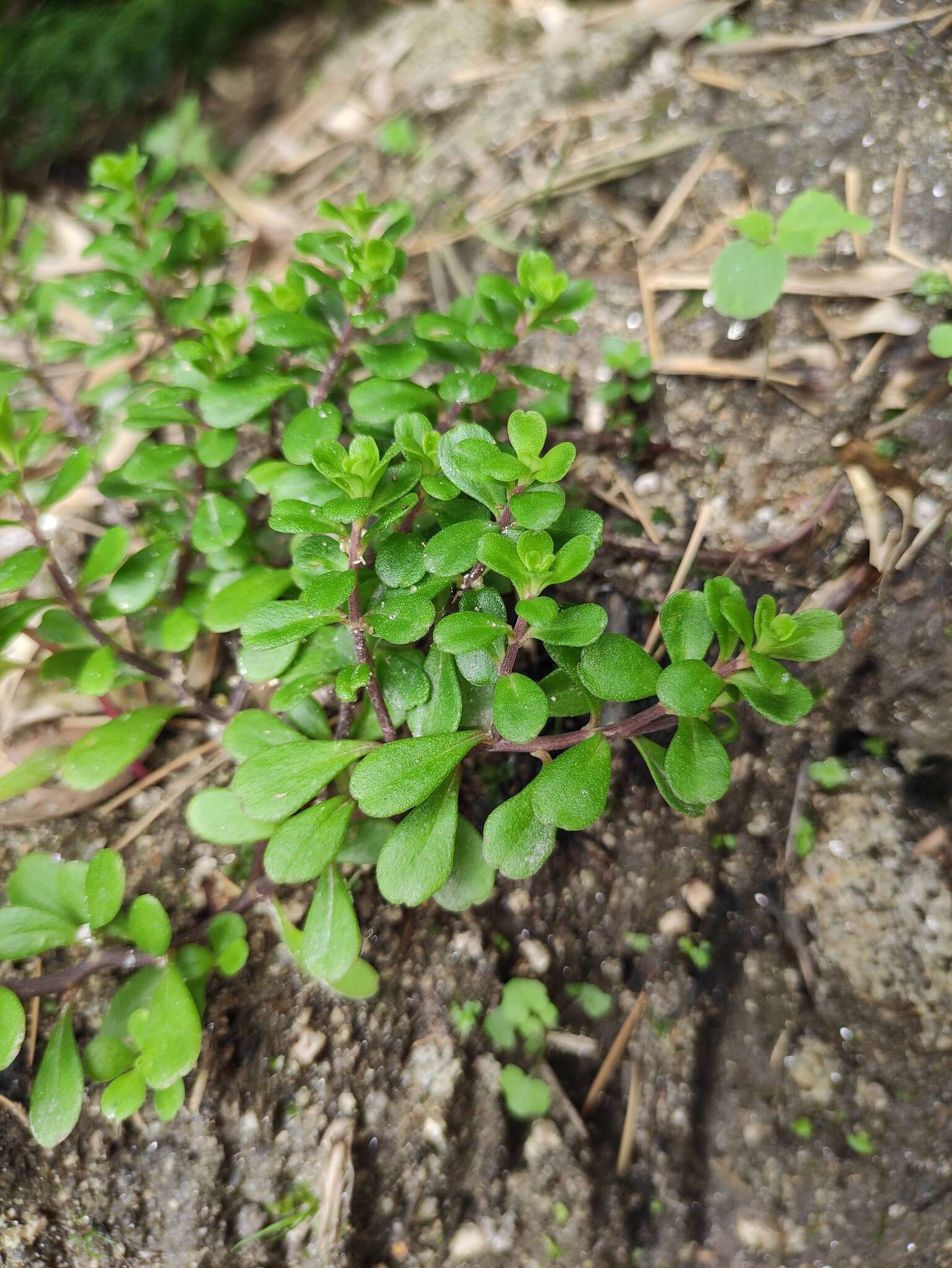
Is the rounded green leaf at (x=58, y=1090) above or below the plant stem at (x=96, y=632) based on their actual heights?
below

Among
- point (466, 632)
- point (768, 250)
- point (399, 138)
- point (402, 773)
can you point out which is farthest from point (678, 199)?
point (402, 773)

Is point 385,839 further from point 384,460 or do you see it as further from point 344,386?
point 344,386

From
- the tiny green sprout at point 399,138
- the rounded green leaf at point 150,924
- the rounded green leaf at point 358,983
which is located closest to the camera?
the rounded green leaf at point 150,924

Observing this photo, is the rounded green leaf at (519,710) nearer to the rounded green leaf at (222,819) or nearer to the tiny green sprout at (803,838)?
the rounded green leaf at (222,819)

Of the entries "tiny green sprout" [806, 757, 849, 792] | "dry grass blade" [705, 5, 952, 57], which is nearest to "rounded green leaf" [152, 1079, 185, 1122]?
"tiny green sprout" [806, 757, 849, 792]

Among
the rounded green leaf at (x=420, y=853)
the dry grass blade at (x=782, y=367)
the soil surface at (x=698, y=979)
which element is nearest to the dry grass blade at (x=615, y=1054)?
the soil surface at (x=698, y=979)

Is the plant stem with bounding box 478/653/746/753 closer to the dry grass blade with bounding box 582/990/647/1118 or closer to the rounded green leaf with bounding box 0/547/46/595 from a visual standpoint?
the dry grass blade with bounding box 582/990/647/1118
